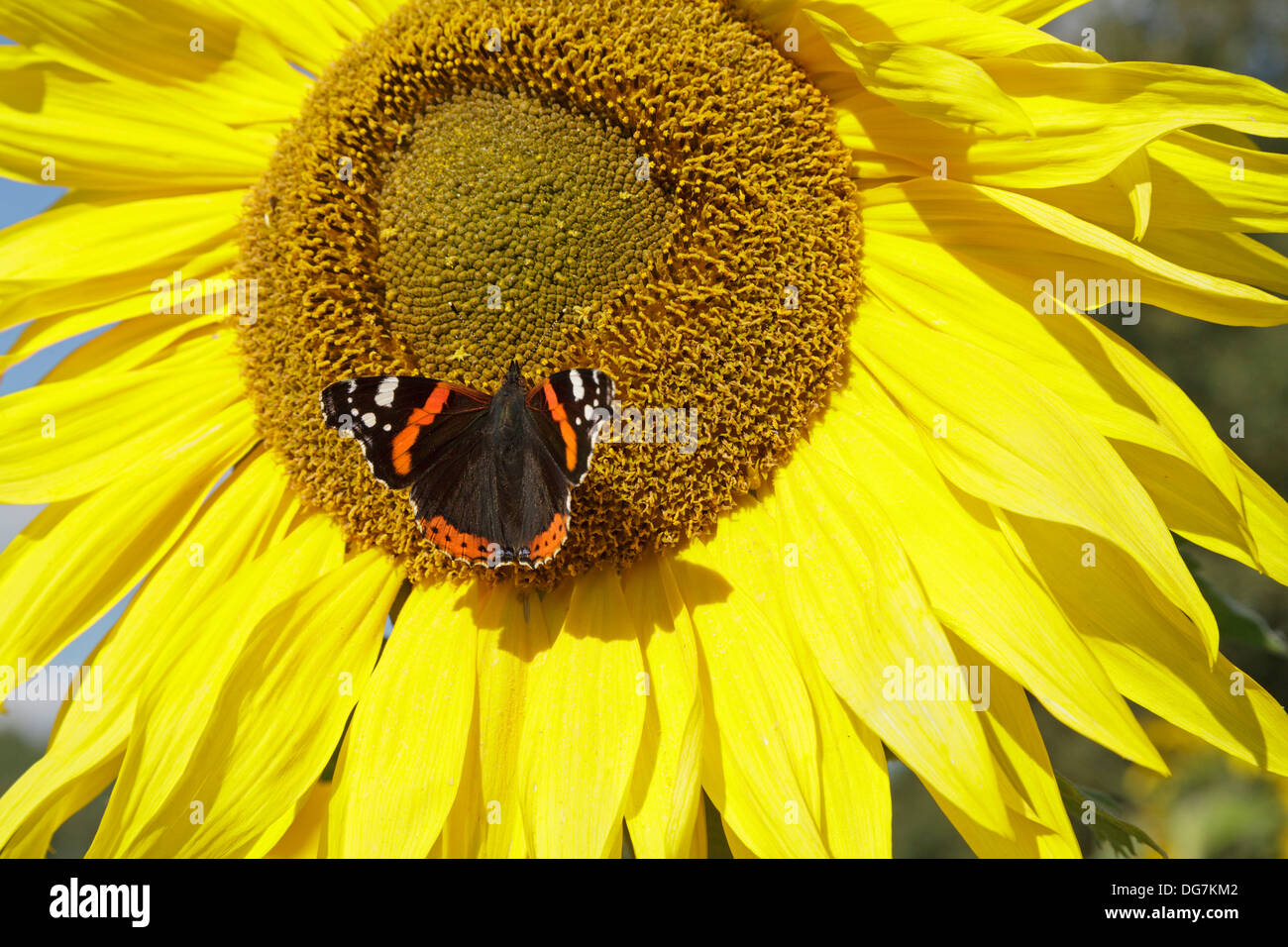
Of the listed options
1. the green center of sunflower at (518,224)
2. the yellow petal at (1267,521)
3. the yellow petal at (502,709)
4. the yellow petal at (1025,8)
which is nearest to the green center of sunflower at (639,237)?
the green center of sunflower at (518,224)

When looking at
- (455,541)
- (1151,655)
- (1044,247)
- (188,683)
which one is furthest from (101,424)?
(1151,655)

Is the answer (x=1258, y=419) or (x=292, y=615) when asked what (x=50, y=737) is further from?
(x=1258, y=419)

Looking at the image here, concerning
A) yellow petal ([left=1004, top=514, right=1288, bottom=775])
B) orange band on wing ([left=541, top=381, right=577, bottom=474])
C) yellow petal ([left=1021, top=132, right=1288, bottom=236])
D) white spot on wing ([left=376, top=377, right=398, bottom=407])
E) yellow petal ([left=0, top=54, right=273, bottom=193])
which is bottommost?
yellow petal ([left=1004, top=514, right=1288, bottom=775])

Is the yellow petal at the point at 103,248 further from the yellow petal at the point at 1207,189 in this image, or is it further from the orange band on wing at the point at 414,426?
the yellow petal at the point at 1207,189

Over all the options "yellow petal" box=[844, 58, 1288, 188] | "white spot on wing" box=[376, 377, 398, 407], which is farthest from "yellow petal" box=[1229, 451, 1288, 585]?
"white spot on wing" box=[376, 377, 398, 407]

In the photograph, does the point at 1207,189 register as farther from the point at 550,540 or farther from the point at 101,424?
the point at 101,424

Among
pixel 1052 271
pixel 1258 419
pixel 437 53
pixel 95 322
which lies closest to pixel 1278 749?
pixel 1052 271

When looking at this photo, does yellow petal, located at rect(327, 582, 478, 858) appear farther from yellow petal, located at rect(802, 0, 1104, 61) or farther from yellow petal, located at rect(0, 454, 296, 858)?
yellow petal, located at rect(802, 0, 1104, 61)
